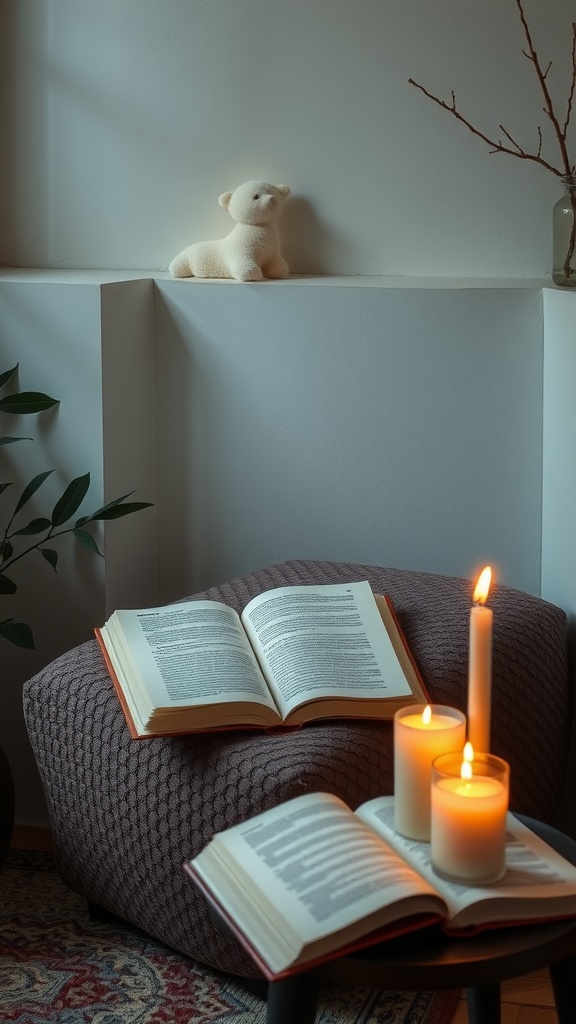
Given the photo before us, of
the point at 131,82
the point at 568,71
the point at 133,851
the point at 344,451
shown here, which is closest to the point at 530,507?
the point at 344,451

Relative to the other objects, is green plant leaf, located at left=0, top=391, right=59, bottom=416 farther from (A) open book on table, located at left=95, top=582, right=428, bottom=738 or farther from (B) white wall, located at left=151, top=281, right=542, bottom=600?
(A) open book on table, located at left=95, top=582, right=428, bottom=738

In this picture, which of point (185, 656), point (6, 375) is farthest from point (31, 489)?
point (185, 656)

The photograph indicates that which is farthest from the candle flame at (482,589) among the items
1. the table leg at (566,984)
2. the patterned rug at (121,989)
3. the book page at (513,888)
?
the patterned rug at (121,989)

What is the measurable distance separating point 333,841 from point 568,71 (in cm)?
149

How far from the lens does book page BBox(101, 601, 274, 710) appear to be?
133 centimetres

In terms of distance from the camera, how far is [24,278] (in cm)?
195

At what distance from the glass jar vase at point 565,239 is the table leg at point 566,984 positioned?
1.14 meters

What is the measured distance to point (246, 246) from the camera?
197 centimetres

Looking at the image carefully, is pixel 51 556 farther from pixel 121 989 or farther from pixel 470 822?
pixel 470 822

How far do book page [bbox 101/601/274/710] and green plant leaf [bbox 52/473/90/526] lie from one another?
33 cm

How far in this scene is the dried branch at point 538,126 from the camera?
70.6 inches

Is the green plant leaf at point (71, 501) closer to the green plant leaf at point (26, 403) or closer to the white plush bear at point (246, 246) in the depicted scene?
the green plant leaf at point (26, 403)

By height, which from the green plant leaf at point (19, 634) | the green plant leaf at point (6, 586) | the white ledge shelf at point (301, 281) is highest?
the white ledge shelf at point (301, 281)

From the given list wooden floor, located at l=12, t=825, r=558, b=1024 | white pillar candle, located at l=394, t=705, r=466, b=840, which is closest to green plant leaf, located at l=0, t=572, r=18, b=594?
wooden floor, located at l=12, t=825, r=558, b=1024
